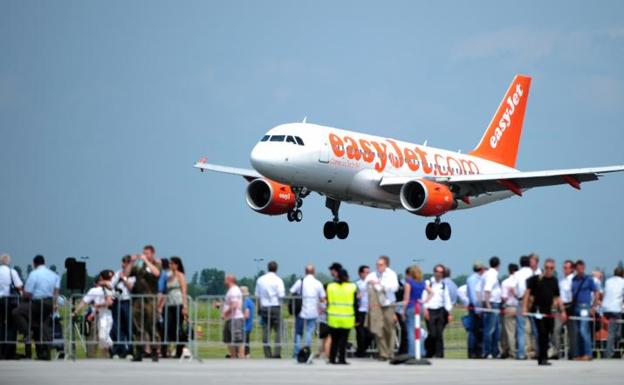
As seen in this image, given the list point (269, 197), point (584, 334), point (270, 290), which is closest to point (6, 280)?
point (270, 290)

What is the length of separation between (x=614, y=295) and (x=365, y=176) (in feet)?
75.4

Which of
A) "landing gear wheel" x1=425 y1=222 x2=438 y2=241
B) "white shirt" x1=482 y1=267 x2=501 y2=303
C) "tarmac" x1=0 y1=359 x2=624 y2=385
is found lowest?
"tarmac" x1=0 y1=359 x2=624 y2=385

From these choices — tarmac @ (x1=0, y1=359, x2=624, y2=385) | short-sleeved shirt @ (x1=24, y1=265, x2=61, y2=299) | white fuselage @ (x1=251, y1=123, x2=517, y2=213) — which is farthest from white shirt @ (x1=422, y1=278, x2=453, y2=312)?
white fuselage @ (x1=251, y1=123, x2=517, y2=213)

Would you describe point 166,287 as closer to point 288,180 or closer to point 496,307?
point 496,307

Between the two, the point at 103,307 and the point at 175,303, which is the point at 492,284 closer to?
the point at 175,303

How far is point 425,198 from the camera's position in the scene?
51188mm

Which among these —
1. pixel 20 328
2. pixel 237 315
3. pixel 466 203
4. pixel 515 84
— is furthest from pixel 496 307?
pixel 515 84

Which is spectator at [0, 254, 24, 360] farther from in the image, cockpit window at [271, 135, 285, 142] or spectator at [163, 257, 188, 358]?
cockpit window at [271, 135, 285, 142]

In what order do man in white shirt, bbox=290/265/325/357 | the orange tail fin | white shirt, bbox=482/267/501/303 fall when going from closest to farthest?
man in white shirt, bbox=290/265/325/357 < white shirt, bbox=482/267/501/303 < the orange tail fin

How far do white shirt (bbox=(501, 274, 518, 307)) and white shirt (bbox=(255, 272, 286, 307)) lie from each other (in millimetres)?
5155

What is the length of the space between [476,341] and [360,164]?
2178 centimetres

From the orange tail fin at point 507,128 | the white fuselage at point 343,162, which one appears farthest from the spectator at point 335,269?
the orange tail fin at point 507,128

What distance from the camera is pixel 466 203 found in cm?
5806

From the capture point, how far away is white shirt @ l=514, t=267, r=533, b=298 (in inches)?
1119
